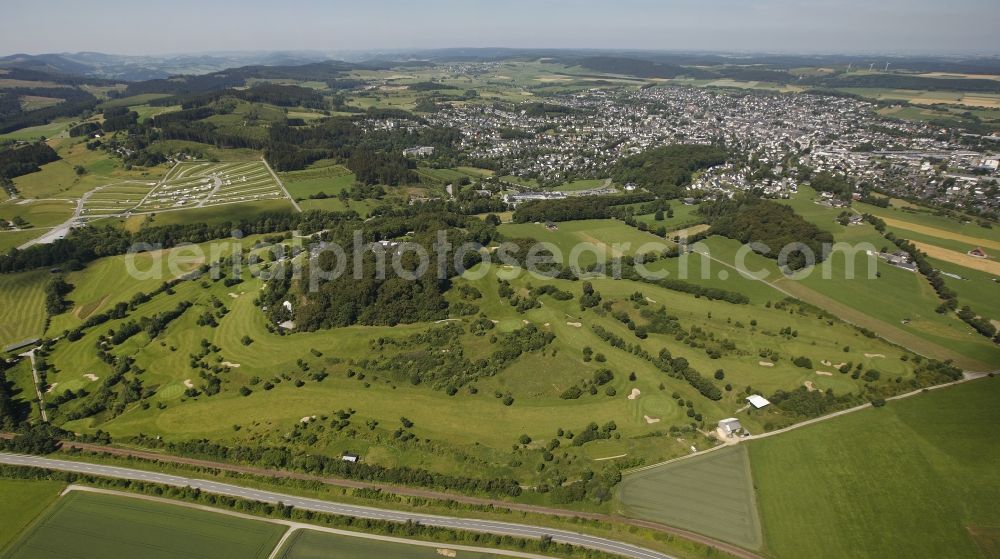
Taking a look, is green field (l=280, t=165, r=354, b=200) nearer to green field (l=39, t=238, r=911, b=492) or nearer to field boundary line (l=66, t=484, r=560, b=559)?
green field (l=39, t=238, r=911, b=492)

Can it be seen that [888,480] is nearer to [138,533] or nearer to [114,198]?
[138,533]

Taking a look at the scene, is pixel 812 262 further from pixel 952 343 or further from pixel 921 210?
pixel 921 210

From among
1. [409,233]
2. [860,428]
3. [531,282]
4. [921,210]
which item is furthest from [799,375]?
[921,210]

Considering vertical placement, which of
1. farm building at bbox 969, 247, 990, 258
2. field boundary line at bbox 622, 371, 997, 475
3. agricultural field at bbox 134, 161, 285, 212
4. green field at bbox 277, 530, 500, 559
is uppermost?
agricultural field at bbox 134, 161, 285, 212

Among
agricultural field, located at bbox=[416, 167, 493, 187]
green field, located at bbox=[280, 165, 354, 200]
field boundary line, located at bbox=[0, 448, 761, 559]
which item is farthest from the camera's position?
agricultural field, located at bbox=[416, 167, 493, 187]

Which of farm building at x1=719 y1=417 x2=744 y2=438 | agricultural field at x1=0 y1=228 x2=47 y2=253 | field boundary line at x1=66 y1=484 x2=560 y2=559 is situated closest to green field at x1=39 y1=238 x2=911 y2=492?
farm building at x1=719 y1=417 x2=744 y2=438

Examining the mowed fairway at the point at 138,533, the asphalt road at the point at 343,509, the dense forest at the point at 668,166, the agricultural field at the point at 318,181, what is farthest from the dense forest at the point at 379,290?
the dense forest at the point at 668,166

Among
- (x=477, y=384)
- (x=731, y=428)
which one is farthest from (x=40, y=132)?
(x=731, y=428)
